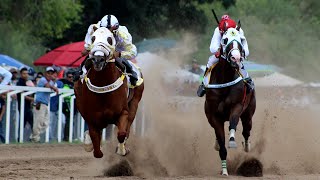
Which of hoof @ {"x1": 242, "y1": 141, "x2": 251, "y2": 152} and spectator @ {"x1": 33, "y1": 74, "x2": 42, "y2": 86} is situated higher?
spectator @ {"x1": 33, "y1": 74, "x2": 42, "y2": 86}

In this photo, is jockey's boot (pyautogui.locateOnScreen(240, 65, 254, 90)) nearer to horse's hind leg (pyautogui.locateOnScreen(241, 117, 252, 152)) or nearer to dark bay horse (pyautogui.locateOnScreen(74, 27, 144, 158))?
horse's hind leg (pyautogui.locateOnScreen(241, 117, 252, 152))

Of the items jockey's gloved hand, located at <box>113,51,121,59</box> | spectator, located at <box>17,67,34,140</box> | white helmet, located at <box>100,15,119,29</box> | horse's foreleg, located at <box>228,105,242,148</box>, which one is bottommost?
horse's foreleg, located at <box>228,105,242,148</box>

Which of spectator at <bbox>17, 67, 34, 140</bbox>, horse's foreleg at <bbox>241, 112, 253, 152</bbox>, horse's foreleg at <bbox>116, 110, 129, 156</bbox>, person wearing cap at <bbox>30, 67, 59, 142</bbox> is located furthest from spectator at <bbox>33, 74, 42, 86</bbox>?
horse's foreleg at <bbox>116, 110, 129, 156</bbox>

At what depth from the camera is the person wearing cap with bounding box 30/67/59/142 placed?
75.6 ft

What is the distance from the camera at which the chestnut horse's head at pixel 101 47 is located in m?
14.3

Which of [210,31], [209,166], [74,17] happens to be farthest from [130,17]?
[209,166]

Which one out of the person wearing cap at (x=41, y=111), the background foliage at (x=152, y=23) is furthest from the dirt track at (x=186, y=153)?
the background foliage at (x=152, y=23)

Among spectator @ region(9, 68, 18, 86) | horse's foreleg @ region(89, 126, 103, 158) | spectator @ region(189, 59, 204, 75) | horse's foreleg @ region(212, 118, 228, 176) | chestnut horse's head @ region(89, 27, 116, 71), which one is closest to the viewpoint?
chestnut horse's head @ region(89, 27, 116, 71)

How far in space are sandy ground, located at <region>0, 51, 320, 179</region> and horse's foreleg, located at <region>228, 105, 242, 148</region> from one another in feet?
1.70

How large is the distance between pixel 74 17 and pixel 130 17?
9.14 feet

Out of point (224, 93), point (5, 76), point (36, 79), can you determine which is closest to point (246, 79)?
point (224, 93)

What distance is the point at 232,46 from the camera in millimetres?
15875

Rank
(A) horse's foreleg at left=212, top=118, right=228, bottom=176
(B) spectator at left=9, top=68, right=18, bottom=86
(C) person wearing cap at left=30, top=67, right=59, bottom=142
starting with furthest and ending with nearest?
1. (B) spectator at left=9, top=68, right=18, bottom=86
2. (C) person wearing cap at left=30, top=67, right=59, bottom=142
3. (A) horse's foreleg at left=212, top=118, right=228, bottom=176

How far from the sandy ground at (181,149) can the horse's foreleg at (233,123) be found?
52 centimetres
